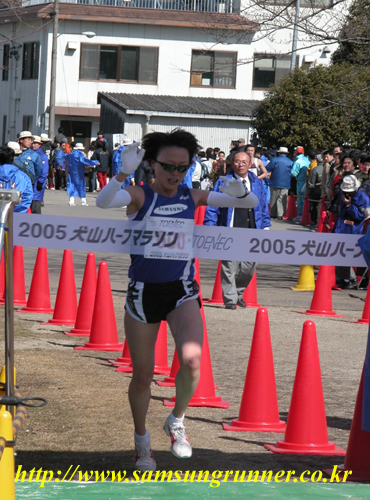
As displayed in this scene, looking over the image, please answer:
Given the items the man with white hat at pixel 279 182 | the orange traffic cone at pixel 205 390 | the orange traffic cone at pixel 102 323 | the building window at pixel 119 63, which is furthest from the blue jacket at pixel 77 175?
the orange traffic cone at pixel 205 390

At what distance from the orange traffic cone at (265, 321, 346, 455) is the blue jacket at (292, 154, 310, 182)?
18.1 meters

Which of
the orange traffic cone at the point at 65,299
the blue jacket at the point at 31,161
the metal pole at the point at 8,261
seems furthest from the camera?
the blue jacket at the point at 31,161

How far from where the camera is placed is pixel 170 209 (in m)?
4.91

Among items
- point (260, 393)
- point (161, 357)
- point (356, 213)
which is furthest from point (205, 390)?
point (356, 213)

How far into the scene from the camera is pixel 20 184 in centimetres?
1145

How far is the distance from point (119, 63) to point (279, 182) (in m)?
23.3

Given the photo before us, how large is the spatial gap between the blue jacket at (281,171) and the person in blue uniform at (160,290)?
61.3ft

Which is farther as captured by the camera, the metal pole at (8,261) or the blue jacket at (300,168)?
the blue jacket at (300,168)

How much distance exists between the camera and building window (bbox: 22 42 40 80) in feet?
150

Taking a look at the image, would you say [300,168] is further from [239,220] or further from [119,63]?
[119,63]

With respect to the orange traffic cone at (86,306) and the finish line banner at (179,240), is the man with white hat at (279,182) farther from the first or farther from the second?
the finish line banner at (179,240)

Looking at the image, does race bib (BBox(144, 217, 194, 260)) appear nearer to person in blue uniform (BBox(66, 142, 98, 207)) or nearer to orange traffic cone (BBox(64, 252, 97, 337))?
orange traffic cone (BBox(64, 252, 97, 337))

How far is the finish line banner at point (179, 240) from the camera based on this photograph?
4922 millimetres

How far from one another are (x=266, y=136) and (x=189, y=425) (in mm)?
27469
